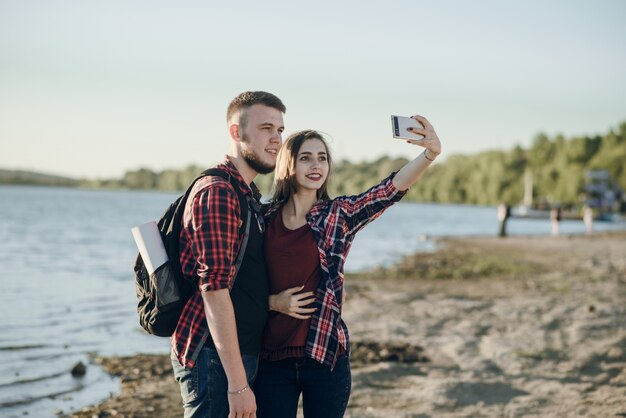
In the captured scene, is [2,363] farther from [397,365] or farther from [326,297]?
[326,297]

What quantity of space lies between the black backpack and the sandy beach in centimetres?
345

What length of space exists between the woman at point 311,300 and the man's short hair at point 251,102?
0.41 m

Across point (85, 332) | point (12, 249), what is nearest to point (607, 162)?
point (12, 249)

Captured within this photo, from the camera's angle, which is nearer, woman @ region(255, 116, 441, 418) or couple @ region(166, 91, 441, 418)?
couple @ region(166, 91, 441, 418)

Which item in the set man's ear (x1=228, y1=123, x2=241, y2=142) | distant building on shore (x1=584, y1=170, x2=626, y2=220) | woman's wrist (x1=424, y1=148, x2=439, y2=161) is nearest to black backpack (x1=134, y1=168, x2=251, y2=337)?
man's ear (x1=228, y1=123, x2=241, y2=142)

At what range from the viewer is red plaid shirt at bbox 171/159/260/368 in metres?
2.81

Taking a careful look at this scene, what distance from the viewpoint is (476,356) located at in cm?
808

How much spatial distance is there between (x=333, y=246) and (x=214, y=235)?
2.60ft

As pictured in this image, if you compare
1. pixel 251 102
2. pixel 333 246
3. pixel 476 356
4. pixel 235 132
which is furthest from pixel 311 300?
pixel 476 356

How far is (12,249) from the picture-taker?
2769cm

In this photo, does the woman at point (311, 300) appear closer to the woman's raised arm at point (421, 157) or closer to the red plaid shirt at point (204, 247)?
the woman's raised arm at point (421, 157)

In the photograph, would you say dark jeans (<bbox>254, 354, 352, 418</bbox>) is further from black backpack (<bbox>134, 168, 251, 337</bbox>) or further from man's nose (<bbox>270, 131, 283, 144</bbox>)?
man's nose (<bbox>270, 131, 283, 144</bbox>)

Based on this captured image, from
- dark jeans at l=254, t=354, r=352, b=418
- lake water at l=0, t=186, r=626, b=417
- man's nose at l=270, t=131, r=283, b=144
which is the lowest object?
lake water at l=0, t=186, r=626, b=417

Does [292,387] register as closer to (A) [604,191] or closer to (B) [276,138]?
(B) [276,138]
